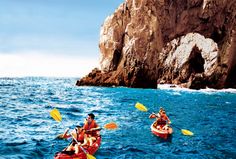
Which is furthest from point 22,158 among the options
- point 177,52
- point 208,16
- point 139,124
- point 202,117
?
point 177,52

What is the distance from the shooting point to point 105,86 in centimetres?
6397

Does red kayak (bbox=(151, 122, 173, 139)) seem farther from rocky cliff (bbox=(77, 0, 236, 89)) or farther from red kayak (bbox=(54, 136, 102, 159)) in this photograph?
rocky cliff (bbox=(77, 0, 236, 89))

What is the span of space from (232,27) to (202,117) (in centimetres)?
4349

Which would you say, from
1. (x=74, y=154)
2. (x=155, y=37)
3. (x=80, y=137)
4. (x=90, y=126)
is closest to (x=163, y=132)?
(x=90, y=126)

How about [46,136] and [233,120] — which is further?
[233,120]

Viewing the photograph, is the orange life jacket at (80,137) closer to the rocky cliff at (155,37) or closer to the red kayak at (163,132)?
the red kayak at (163,132)

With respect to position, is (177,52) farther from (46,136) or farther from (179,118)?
(46,136)

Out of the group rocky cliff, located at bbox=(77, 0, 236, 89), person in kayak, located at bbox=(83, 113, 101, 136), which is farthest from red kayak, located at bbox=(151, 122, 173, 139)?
rocky cliff, located at bbox=(77, 0, 236, 89)

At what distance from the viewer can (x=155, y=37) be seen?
210 feet

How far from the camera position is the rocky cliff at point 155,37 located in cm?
6312

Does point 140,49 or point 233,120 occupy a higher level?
point 140,49

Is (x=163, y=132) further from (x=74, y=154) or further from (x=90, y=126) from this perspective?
(x=74, y=154)

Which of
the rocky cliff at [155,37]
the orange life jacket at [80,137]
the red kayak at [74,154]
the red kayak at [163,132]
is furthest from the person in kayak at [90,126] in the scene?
the rocky cliff at [155,37]

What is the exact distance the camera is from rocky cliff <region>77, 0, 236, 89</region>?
207 ft
